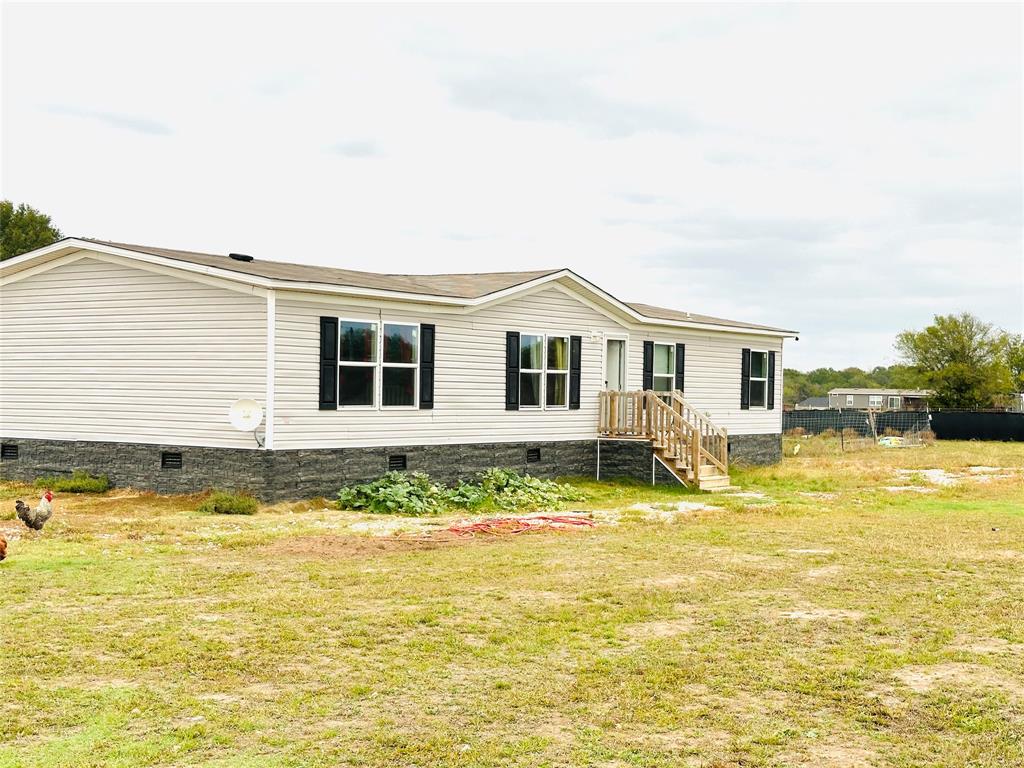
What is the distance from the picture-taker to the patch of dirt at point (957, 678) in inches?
250

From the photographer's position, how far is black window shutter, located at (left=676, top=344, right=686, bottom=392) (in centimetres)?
2369

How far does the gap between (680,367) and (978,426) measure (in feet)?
79.1

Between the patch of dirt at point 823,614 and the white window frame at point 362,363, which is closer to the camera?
the patch of dirt at point 823,614

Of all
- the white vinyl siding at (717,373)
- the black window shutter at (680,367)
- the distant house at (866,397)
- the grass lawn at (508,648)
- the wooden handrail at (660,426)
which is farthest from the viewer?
the distant house at (866,397)

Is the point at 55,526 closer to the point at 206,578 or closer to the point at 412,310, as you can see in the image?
the point at 206,578

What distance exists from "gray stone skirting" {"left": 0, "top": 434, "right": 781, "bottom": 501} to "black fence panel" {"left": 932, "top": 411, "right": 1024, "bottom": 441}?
27244mm

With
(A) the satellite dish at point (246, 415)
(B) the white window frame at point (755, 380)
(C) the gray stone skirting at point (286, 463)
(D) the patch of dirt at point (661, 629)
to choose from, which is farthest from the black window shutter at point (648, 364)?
(D) the patch of dirt at point (661, 629)

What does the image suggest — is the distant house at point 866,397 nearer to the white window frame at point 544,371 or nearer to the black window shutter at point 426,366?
the white window frame at point 544,371

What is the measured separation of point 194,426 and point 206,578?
23.3 ft

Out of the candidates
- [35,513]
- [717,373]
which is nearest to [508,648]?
[35,513]

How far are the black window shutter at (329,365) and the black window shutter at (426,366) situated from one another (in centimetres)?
177

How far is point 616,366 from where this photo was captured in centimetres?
2227

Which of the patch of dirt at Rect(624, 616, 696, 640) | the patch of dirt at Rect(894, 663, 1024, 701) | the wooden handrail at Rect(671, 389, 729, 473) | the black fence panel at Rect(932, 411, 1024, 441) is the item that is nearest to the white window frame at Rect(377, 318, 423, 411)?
the wooden handrail at Rect(671, 389, 729, 473)

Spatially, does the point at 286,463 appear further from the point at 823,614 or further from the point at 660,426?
the point at 823,614
